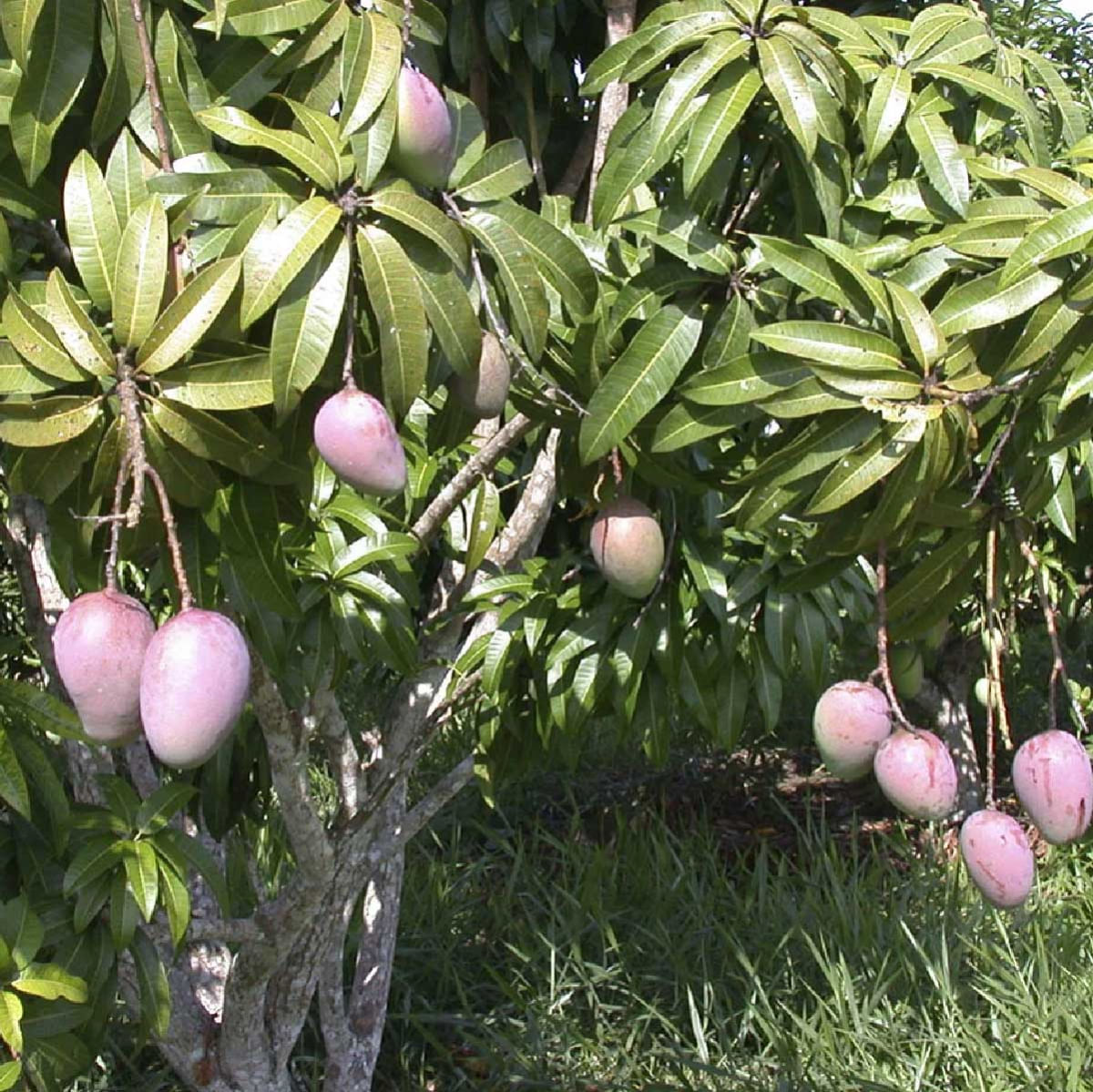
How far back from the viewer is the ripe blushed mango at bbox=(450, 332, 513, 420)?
1072 mm

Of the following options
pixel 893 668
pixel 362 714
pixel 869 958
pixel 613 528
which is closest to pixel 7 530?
pixel 613 528

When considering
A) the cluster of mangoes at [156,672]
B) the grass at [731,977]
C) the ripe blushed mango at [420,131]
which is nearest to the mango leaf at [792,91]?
the ripe blushed mango at [420,131]

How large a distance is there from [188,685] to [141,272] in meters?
0.30

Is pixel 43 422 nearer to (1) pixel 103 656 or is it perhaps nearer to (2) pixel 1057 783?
(1) pixel 103 656

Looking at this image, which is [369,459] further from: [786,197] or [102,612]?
[786,197]

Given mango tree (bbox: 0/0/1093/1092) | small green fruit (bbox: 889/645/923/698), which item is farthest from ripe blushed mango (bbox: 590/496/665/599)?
small green fruit (bbox: 889/645/923/698)

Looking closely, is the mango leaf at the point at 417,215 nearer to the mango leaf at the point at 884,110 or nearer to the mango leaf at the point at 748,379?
the mango leaf at the point at 748,379

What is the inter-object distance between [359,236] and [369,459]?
17 cm

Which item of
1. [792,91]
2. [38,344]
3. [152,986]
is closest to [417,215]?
[38,344]

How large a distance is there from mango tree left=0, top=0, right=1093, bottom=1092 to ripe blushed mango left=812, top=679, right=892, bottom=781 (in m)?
0.08

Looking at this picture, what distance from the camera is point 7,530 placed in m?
1.88

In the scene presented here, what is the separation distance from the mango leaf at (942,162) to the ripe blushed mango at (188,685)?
717mm

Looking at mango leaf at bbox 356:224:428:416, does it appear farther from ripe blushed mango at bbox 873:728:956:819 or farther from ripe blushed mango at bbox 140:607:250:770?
ripe blushed mango at bbox 873:728:956:819

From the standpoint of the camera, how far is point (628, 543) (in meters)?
1.37
